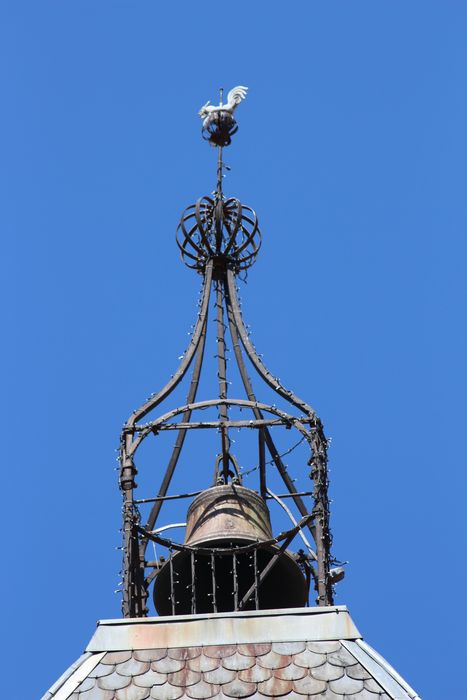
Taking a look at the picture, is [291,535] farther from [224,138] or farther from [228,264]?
[224,138]

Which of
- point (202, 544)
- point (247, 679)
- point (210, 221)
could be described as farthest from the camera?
point (210, 221)

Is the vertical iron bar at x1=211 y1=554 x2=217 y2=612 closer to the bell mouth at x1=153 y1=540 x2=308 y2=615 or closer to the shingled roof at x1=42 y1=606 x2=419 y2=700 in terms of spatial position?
the bell mouth at x1=153 y1=540 x2=308 y2=615

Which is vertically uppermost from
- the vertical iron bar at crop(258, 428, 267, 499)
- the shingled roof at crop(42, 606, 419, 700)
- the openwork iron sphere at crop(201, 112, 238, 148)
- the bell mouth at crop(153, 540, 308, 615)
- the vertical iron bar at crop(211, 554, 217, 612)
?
the openwork iron sphere at crop(201, 112, 238, 148)

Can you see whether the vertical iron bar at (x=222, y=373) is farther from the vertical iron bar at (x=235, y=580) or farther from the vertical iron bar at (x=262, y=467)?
the vertical iron bar at (x=235, y=580)

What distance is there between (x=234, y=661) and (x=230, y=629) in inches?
17.2

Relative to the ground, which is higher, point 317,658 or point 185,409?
point 185,409

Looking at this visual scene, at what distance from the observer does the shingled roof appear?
20953mm

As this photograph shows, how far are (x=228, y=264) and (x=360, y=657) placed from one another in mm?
7191

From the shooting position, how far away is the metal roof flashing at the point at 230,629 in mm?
21578

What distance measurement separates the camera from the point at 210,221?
27078 mm

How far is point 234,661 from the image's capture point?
838 inches

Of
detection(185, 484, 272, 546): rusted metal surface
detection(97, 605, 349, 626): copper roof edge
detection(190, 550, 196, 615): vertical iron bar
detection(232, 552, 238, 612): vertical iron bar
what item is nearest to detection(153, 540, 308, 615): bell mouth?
detection(185, 484, 272, 546): rusted metal surface

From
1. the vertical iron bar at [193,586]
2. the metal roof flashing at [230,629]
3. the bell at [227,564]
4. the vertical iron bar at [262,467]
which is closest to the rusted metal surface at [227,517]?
the bell at [227,564]

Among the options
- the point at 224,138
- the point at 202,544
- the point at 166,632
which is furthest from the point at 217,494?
the point at 224,138
